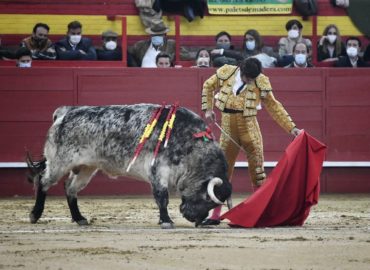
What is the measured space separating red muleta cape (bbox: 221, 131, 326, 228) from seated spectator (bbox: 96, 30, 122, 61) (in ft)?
13.7

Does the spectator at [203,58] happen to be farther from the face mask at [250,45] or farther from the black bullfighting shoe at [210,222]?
the black bullfighting shoe at [210,222]

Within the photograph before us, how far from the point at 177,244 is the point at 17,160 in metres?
5.42

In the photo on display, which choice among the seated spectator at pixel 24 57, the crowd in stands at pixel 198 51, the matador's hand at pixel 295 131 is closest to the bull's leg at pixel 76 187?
the matador's hand at pixel 295 131

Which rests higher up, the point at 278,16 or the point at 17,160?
the point at 278,16

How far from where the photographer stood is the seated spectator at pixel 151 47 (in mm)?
13352

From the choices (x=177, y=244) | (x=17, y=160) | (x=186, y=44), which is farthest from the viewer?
(x=186, y=44)

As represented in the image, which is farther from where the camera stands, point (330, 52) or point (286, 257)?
point (330, 52)

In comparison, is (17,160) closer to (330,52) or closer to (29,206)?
(29,206)

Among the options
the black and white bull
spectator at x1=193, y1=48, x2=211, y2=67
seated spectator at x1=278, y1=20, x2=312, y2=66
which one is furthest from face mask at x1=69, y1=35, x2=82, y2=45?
the black and white bull

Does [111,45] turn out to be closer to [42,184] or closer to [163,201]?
[42,184]

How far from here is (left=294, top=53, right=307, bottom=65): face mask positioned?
13398 mm

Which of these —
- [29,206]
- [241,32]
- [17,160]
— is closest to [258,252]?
[29,206]

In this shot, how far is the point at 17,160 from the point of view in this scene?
42.8ft

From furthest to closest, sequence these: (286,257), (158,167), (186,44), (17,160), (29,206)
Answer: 1. (186,44)
2. (17,160)
3. (29,206)
4. (158,167)
5. (286,257)
